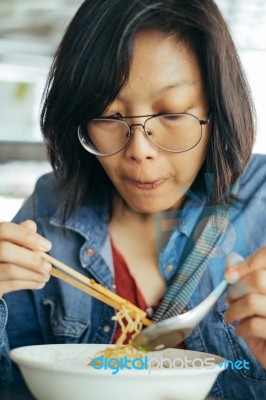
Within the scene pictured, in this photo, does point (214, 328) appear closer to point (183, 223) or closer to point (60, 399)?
point (183, 223)

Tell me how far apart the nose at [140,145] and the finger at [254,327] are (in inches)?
10.5

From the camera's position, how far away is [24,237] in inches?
32.0

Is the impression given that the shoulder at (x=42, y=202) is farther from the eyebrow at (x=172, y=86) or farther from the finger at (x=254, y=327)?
the finger at (x=254, y=327)

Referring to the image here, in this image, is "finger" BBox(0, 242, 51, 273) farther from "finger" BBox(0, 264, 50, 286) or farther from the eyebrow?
the eyebrow

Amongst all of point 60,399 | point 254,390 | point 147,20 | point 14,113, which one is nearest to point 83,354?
point 60,399

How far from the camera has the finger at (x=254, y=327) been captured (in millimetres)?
720

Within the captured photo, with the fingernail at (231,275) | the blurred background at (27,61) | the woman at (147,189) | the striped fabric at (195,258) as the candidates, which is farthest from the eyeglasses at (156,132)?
the blurred background at (27,61)

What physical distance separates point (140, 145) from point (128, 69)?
10 cm

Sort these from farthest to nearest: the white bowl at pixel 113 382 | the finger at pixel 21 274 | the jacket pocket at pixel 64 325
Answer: the jacket pocket at pixel 64 325
the finger at pixel 21 274
the white bowl at pixel 113 382

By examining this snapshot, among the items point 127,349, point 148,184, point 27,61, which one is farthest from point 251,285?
point 27,61

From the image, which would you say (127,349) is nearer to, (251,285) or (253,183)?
(251,285)

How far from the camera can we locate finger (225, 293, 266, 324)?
70 cm

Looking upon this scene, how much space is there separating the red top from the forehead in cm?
31

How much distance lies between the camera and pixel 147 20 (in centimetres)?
87
